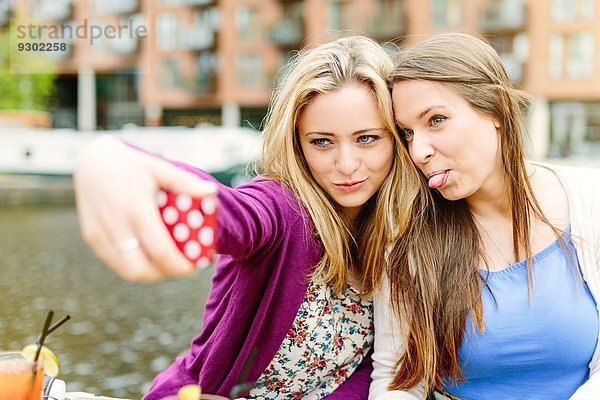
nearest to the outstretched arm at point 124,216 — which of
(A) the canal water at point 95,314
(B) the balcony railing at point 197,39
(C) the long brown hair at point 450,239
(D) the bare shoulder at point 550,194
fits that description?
(C) the long brown hair at point 450,239

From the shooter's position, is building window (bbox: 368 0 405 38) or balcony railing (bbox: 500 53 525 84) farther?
building window (bbox: 368 0 405 38)

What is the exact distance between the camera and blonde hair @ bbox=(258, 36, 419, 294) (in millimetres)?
1914

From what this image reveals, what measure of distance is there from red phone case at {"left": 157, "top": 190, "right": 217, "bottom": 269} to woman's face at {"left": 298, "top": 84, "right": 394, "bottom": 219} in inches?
34.5

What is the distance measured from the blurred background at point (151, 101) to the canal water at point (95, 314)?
0.07 feet

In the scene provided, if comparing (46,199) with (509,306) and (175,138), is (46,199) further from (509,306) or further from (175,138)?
(509,306)

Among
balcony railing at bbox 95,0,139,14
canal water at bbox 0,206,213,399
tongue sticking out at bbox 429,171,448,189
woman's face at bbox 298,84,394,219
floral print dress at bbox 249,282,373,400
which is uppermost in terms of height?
balcony railing at bbox 95,0,139,14

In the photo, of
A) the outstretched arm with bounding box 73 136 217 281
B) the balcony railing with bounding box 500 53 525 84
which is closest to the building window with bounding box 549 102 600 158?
the balcony railing with bounding box 500 53 525 84

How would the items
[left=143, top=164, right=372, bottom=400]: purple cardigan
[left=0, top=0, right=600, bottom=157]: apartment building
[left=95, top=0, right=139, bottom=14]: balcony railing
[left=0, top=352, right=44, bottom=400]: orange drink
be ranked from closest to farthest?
[left=0, top=352, right=44, bottom=400]: orange drink → [left=143, top=164, right=372, bottom=400]: purple cardigan → [left=0, top=0, right=600, bottom=157]: apartment building → [left=95, top=0, right=139, bottom=14]: balcony railing

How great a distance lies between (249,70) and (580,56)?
43.1ft

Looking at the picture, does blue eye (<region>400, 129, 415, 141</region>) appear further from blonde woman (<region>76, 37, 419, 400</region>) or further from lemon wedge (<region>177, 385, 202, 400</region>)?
lemon wedge (<region>177, 385, 202, 400</region>)

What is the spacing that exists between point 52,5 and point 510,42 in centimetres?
2127

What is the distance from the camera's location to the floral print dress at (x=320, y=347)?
198cm

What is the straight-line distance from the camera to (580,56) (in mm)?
27391

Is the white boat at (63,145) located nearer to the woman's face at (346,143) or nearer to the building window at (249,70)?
the building window at (249,70)
